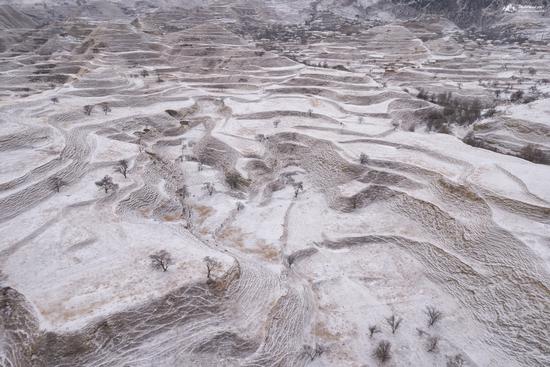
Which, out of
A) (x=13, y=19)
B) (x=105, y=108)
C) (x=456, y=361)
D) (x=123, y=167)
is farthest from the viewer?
(x=13, y=19)

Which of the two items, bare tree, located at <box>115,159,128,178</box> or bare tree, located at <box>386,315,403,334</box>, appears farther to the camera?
bare tree, located at <box>115,159,128,178</box>

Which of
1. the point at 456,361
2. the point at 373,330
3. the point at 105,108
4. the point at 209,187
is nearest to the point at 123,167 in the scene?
the point at 209,187

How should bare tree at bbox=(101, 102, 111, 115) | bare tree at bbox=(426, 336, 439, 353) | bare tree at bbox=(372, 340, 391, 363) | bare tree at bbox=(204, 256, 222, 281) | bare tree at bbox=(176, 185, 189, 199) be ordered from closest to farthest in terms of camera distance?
1. bare tree at bbox=(372, 340, 391, 363)
2. bare tree at bbox=(426, 336, 439, 353)
3. bare tree at bbox=(204, 256, 222, 281)
4. bare tree at bbox=(176, 185, 189, 199)
5. bare tree at bbox=(101, 102, 111, 115)

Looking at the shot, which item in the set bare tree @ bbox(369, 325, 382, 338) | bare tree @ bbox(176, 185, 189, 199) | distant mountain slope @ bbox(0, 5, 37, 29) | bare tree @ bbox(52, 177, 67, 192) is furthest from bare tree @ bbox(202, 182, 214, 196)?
distant mountain slope @ bbox(0, 5, 37, 29)

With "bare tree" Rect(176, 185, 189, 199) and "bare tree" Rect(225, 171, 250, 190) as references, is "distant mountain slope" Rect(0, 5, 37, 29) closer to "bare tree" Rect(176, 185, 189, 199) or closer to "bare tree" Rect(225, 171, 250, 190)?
"bare tree" Rect(176, 185, 189, 199)

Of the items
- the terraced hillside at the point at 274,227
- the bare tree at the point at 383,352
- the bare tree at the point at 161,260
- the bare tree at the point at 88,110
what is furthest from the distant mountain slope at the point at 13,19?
the bare tree at the point at 383,352

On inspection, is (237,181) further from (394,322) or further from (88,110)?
(88,110)
